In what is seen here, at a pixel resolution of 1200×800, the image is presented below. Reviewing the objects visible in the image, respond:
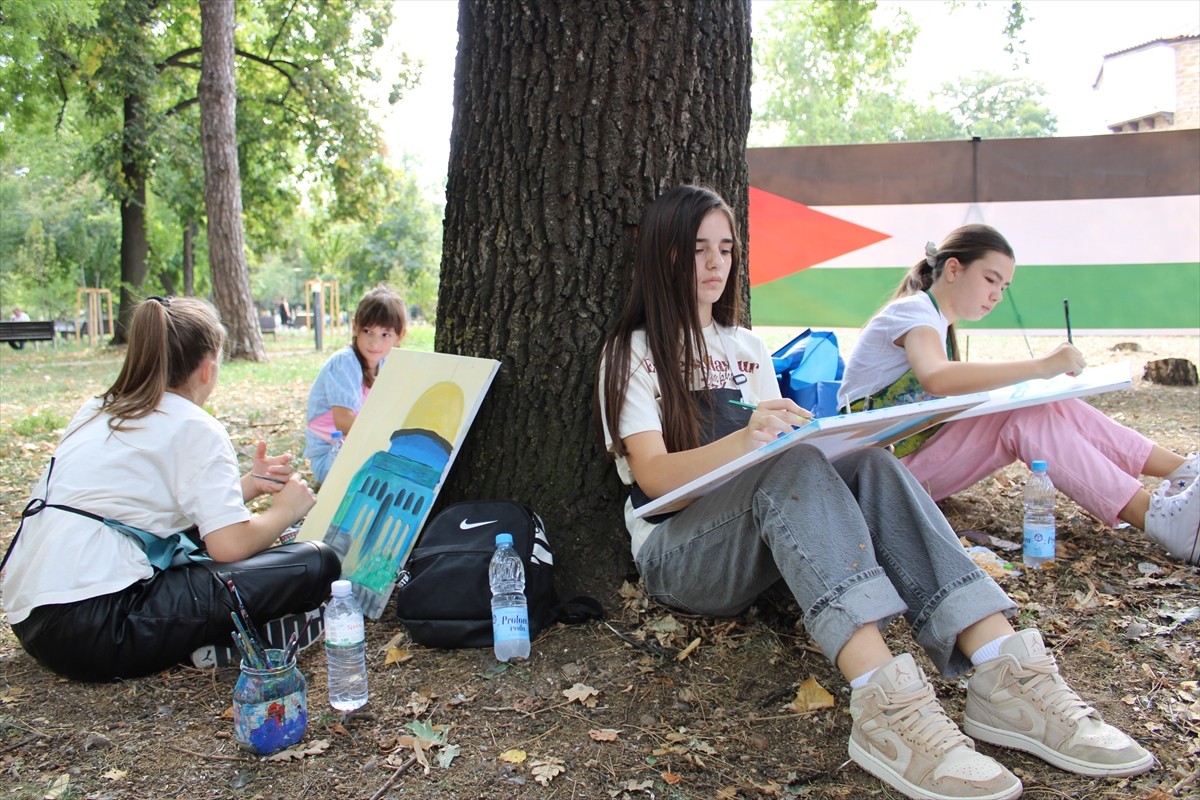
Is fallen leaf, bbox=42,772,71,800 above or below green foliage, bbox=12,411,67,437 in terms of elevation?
below

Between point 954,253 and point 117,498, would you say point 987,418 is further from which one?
point 117,498

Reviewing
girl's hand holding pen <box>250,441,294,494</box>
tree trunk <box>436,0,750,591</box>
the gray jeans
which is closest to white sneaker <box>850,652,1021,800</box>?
the gray jeans

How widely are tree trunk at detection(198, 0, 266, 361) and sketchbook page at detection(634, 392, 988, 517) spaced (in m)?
12.7

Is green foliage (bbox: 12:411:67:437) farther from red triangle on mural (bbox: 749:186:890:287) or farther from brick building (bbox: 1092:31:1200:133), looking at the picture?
brick building (bbox: 1092:31:1200:133)

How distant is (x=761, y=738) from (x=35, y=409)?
9062 millimetres

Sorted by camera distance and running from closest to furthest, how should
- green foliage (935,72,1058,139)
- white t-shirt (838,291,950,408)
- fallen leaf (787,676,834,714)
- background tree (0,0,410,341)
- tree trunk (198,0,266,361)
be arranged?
fallen leaf (787,676,834,714)
white t-shirt (838,291,950,408)
tree trunk (198,0,266,361)
background tree (0,0,410,341)
green foliage (935,72,1058,139)

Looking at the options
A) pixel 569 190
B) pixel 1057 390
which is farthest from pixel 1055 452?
pixel 569 190

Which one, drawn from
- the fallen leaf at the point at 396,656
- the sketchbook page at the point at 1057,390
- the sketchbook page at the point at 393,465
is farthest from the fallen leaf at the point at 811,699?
the sketchbook page at the point at 393,465

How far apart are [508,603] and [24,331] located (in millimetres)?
22686

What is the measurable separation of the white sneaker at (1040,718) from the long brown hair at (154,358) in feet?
7.81

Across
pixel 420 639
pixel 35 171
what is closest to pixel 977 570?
pixel 420 639

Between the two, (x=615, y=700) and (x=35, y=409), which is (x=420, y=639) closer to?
(x=615, y=700)

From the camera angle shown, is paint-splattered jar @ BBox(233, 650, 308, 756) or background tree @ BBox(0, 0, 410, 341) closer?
paint-splattered jar @ BBox(233, 650, 308, 756)

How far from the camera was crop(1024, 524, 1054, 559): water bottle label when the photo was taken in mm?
3367
